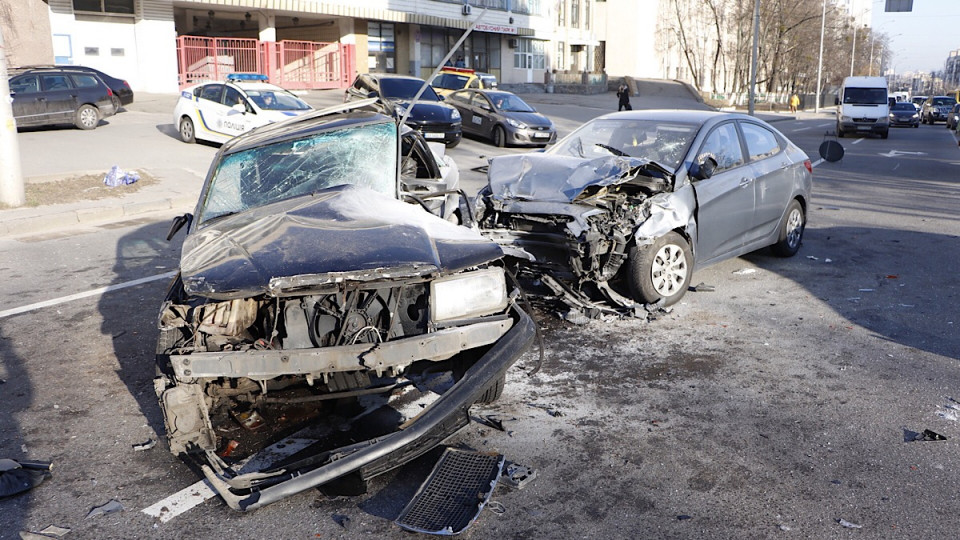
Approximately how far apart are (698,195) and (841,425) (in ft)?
9.40

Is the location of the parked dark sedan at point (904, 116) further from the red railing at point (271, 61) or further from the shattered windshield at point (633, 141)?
the shattered windshield at point (633, 141)

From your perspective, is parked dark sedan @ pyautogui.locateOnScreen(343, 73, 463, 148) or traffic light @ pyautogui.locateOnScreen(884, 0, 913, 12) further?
traffic light @ pyautogui.locateOnScreen(884, 0, 913, 12)

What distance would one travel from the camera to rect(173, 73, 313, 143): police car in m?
17.3

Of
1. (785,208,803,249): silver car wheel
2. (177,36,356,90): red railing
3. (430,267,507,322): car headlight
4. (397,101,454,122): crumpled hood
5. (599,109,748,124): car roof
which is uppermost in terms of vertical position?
(177,36,356,90): red railing

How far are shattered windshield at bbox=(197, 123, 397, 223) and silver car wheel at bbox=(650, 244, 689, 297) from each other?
94.2 inches

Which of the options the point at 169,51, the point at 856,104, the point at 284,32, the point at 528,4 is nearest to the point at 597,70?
the point at 528,4

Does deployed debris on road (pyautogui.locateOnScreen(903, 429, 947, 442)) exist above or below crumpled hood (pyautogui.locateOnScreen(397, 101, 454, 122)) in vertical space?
below

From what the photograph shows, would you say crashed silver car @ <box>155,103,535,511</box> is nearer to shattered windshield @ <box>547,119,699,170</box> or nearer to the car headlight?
the car headlight

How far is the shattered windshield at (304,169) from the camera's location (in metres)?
5.41

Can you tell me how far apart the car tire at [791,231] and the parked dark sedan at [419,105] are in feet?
36.8

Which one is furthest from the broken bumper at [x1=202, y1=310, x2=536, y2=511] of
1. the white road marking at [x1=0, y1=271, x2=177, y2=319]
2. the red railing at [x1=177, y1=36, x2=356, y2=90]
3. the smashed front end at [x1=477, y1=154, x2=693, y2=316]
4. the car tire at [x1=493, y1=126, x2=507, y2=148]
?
the red railing at [x1=177, y1=36, x2=356, y2=90]

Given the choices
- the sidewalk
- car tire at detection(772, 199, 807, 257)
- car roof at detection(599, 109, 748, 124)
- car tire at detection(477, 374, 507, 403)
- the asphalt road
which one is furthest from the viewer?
the sidewalk

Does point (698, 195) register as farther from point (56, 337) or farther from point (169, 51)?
point (169, 51)

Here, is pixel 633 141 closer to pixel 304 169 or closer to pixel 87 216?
pixel 304 169
